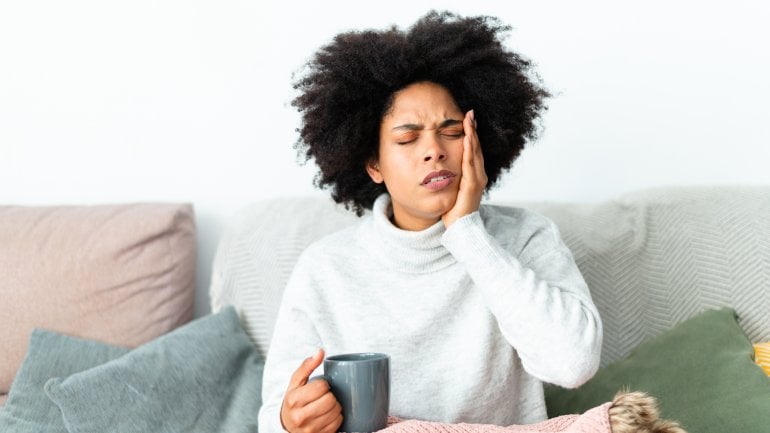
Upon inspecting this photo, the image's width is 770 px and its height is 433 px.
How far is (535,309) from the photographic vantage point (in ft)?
3.89

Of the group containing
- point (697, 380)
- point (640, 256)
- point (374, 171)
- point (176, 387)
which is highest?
point (374, 171)

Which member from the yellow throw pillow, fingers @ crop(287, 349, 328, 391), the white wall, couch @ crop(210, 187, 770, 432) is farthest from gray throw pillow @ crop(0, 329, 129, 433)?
the yellow throw pillow

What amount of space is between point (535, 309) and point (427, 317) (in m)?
0.22

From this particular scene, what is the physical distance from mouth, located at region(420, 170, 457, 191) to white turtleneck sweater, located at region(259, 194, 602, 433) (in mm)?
63

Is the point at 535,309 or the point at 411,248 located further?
the point at 411,248

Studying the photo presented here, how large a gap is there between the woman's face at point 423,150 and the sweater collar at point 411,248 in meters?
0.03

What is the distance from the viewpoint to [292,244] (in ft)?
5.65

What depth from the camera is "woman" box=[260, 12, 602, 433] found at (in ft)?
4.28

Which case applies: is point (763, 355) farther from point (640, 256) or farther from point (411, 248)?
point (411, 248)

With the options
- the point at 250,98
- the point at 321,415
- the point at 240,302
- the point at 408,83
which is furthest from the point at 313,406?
the point at 250,98

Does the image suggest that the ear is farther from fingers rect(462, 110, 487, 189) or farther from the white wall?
the white wall

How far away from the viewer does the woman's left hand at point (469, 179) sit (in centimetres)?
129

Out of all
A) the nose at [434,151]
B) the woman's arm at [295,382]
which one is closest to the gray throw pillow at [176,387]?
the woman's arm at [295,382]

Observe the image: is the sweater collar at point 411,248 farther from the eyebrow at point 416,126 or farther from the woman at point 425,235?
the eyebrow at point 416,126
